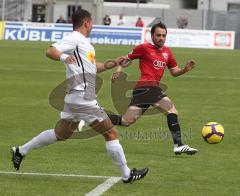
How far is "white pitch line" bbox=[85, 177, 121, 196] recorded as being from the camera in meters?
9.14

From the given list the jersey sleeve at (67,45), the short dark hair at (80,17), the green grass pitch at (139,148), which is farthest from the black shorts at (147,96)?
the jersey sleeve at (67,45)

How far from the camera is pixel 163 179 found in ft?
33.6

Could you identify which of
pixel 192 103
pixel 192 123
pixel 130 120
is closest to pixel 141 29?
pixel 192 103

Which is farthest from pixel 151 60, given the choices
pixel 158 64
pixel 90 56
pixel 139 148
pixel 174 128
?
pixel 90 56

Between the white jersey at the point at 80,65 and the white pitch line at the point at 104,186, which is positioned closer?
the white pitch line at the point at 104,186

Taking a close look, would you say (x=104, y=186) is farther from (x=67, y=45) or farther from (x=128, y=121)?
(x=128, y=121)

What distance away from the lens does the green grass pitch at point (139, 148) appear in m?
9.66

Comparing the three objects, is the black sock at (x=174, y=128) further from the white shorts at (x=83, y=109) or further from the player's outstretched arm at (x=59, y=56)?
the player's outstretched arm at (x=59, y=56)

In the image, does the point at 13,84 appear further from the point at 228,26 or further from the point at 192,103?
the point at 228,26

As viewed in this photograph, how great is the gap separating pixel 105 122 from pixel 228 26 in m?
54.5

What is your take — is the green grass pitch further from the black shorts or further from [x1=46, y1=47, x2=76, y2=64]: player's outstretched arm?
[x1=46, y1=47, x2=76, y2=64]: player's outstretched arm

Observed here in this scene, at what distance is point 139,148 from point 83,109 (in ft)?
12.2

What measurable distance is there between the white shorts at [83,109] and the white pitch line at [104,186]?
2.58ft

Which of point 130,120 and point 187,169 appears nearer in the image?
point 187,169
